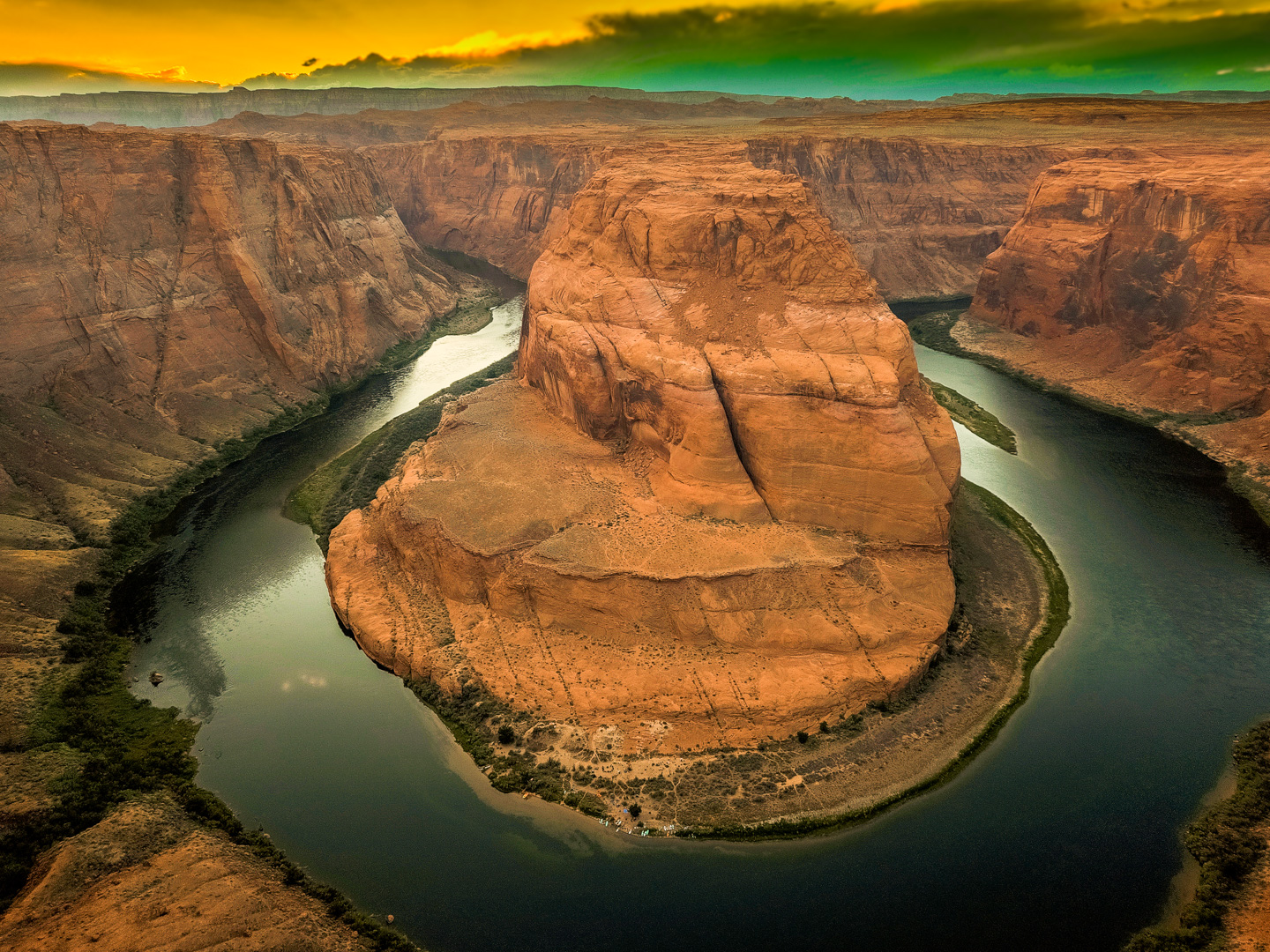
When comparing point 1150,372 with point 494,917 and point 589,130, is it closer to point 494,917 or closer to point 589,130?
point 494,917

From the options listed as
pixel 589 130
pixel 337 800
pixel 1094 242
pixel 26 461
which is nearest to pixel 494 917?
pixel 337 800

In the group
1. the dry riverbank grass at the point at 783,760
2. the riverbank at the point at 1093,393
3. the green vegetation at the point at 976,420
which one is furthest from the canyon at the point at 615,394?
the green vegetation at the point at 976,420

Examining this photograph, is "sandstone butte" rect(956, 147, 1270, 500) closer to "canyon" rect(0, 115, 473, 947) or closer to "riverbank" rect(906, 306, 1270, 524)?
"riverbank" rect(906, 306, 1270, 524)

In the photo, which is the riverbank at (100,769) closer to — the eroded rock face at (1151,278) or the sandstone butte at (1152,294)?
the sandstone butte at (1152,294)

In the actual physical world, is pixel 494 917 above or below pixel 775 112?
below

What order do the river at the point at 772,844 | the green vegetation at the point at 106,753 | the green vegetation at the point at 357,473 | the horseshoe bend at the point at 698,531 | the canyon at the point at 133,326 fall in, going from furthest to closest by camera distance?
the green vegetation at the point at 357,473 → the canyon at the point at 133,326 → the horseshoe bend at the point at 698,531 → the river at the point at 772,844 → the green vegetation at the point at 106,753

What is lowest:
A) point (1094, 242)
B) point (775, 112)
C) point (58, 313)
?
point (58, 313)

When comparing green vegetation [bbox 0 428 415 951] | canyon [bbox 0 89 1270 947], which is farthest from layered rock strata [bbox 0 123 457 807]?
green vegetation [bbox 0 428 415 951]
